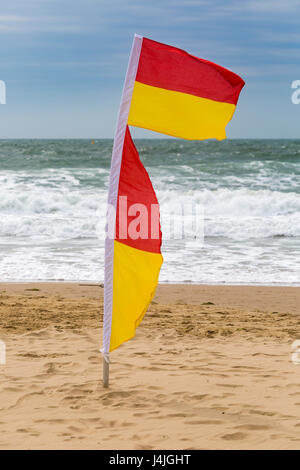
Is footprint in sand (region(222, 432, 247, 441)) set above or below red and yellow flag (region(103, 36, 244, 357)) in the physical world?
below

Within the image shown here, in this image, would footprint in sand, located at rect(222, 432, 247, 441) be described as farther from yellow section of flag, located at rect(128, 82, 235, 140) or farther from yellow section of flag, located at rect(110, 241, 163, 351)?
yellow section of flag, located at rect(128, 82, 235, 140)

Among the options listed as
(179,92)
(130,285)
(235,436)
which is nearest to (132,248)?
(130,285)

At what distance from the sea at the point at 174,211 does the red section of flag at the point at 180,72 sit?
5.74 metres

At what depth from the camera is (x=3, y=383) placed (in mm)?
4691

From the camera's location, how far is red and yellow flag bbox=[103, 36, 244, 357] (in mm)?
4074

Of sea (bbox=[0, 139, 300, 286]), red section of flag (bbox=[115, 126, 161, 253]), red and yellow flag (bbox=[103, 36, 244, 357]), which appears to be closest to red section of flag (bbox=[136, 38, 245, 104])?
red and yellow flag (bbox=[103, 36, 244, 357])

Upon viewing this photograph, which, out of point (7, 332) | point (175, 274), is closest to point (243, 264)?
point (175, 274)

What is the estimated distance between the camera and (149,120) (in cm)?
410

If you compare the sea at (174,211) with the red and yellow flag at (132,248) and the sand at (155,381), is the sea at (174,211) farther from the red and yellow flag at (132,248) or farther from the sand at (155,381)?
the red and yellow flag at (132,248)

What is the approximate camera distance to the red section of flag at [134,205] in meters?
4.14

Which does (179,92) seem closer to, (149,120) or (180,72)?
(180,72)

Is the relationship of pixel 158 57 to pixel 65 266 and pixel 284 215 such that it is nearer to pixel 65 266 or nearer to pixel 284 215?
pixel 65 266
